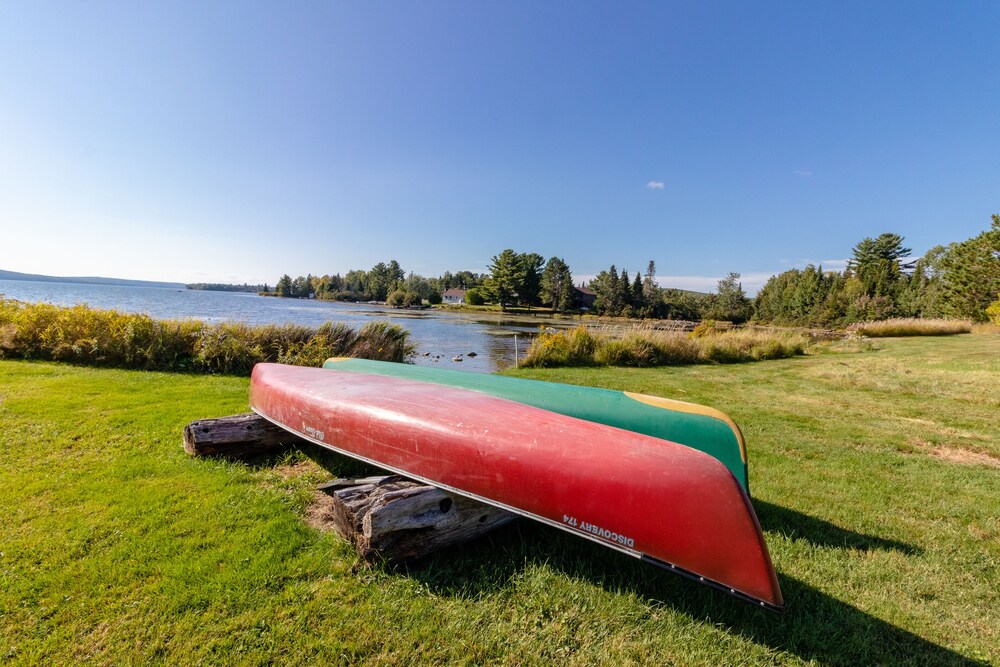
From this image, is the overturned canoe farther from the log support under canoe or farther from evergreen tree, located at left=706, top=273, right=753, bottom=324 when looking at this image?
evergreen tree, located at left=706, top=273, right=753, bottom=324

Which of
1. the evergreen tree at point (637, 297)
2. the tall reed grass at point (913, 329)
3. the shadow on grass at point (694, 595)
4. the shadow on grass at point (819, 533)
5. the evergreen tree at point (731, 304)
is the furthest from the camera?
the evergreen tree at point (637, 297)

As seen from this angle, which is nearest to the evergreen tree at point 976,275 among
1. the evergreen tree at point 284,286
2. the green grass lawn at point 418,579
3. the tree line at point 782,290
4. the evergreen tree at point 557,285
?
the tree line at point 782,290

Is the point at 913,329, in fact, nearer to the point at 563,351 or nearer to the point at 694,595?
the point at 563,351

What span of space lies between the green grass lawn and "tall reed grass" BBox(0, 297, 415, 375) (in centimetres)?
395

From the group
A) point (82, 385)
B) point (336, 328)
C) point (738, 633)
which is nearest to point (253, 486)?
point (738, 633)

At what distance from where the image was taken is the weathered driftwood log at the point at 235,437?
355cm

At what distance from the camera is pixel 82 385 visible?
5598mm

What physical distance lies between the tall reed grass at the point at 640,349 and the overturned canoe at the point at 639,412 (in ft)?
25.0

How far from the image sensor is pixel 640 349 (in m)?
12.3

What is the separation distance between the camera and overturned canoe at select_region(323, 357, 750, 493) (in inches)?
115

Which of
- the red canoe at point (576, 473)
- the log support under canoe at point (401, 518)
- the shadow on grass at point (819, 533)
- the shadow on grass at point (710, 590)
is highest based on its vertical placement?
the red canoe at point (576, 473)

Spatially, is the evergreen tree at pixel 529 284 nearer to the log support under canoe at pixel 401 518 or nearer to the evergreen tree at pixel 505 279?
the evergreen tree at pixel 505 279

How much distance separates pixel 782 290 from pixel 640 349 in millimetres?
50929

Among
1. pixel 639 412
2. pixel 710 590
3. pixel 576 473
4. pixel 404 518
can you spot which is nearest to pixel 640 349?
pixel 639 412
